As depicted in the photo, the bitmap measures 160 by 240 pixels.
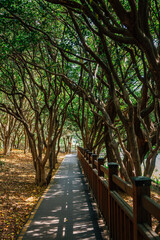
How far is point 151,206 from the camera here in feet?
5.76

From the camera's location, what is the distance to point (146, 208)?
73.0 inches

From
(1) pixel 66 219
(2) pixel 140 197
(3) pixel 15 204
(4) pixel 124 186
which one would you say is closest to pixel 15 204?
(3) pixel 15 204

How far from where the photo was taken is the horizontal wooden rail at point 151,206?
1.63m

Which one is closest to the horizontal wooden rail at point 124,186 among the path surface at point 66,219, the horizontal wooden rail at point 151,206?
the horizontal wooden rail at point 151,206

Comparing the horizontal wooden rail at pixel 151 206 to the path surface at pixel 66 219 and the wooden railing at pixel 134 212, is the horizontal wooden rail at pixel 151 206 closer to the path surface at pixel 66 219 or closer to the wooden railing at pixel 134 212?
the wooden railing at pixel 134 212

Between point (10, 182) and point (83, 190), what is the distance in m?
4.58

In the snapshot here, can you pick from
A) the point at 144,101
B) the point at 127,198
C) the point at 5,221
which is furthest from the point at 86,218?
the point at 144,101

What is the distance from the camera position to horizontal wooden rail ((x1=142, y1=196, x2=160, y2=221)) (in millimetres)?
1629

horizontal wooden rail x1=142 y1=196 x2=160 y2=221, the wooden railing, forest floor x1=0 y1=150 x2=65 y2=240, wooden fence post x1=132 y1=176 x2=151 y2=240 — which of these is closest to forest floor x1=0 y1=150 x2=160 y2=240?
forest floor x1=0 y1=150 x2=65 y2=240

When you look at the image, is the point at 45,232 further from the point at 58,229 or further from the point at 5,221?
the point at 5,221

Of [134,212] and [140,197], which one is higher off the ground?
[140,197]

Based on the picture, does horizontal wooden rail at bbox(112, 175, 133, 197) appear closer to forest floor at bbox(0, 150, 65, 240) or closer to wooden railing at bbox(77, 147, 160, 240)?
wooden railing at bbox(77, 147, 160, 240)

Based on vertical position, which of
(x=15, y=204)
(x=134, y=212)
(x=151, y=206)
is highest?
(x=151, y=206)

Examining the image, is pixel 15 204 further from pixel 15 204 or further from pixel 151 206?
pixel 151 206
